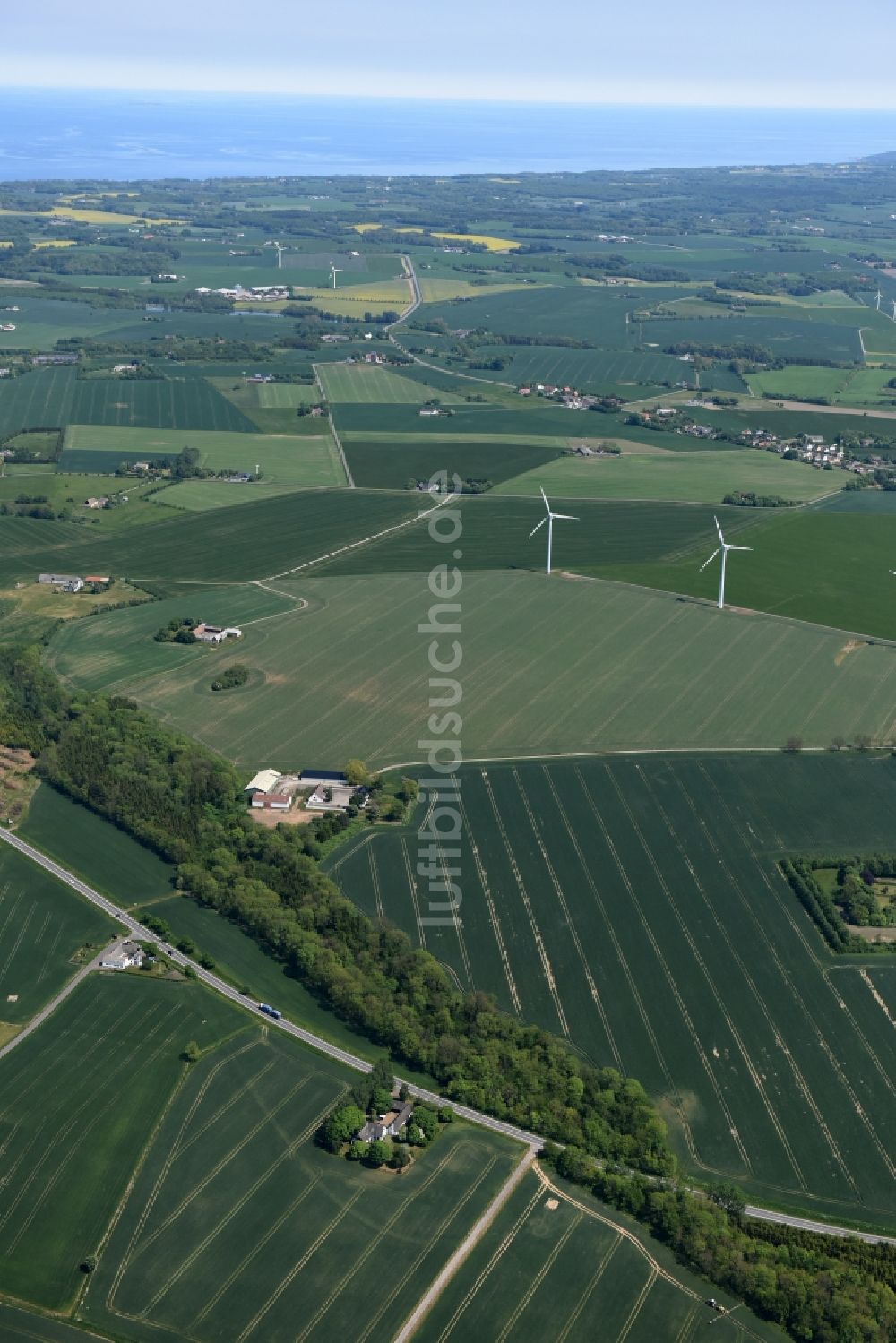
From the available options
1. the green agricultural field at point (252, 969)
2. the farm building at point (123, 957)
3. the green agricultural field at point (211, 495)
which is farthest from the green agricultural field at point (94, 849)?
the green agricultural field at point (211, 495)

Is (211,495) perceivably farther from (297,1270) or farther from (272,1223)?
Answer: (297,1270)

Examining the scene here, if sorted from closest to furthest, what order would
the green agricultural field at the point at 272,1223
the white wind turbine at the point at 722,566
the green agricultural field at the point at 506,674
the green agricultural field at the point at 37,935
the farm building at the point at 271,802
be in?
1. the green agricultural field at the point at 272,1223
2. the green agricultural field at the point at 37,935
3. the farm building at the point at 271,802
4. the green agricultural field at the point at 506,674
5. the white wind turbine at the point at 722,566

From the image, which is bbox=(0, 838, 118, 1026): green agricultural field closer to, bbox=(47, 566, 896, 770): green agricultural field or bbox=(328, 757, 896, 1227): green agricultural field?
bbox=(328, 757, 896, 1227): green agricultural field

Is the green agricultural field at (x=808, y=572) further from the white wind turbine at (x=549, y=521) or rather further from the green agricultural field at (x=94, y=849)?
the green agricultural field at (x=94, y=849)

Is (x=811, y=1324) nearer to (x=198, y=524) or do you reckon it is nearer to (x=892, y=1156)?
(x=892, y=1156)

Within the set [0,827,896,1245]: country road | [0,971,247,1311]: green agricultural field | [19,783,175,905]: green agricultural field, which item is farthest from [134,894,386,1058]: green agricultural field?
[0,971,247,1311]: green agricultural field

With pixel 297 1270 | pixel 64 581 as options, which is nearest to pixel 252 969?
pixel 297 1270

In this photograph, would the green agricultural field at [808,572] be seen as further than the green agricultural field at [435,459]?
No
